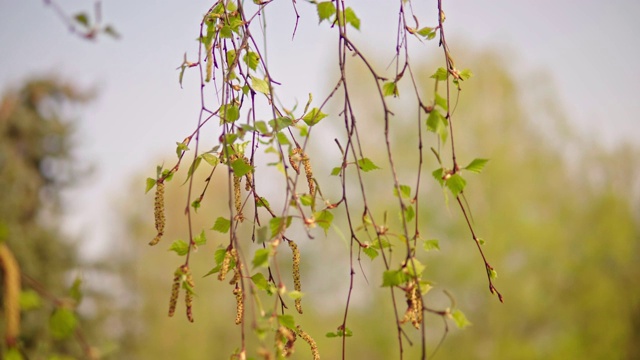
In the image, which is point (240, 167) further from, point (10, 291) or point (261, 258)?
point (10, 291)

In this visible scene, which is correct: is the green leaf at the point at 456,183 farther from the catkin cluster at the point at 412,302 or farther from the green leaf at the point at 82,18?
the green leaf at the point at 82,18

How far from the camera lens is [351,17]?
0.79m

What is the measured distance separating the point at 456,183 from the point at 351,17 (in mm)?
255

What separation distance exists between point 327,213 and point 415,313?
161mm

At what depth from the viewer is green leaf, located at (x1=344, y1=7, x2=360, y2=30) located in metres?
0.79

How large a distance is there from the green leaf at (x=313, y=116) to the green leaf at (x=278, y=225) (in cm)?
21

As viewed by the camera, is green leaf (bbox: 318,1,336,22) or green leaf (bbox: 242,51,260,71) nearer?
green leaf (bbox: 318,1,336,22)

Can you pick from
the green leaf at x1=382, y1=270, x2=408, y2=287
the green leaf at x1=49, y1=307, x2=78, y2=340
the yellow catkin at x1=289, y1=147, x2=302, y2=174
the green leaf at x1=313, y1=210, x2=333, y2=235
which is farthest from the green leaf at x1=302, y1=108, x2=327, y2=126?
the green leaf at x1=49, y1=307, x2=78, y2=340

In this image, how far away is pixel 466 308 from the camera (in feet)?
24.6

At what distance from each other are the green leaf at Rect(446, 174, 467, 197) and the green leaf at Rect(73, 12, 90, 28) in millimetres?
454

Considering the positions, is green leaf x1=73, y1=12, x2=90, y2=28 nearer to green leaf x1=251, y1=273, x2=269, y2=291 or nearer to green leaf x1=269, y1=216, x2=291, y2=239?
green leaf x1=269, y1=216, x2=291, y2=239

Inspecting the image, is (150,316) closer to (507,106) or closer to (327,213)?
(507,106)

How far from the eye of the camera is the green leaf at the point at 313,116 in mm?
859

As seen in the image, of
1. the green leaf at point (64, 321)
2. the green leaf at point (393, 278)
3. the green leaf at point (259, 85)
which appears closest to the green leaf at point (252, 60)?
the green leaf at point (259, 85)
